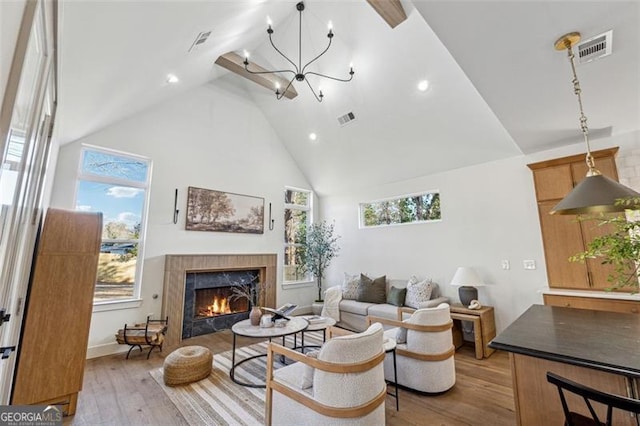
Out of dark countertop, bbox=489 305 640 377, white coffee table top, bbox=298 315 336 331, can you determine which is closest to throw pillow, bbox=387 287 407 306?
white coffee table top, bbox=298 315 336 331

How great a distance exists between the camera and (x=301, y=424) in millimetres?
1959

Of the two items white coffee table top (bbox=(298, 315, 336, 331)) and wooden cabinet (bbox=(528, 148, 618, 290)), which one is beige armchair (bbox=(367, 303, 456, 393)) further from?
wooden cabinet (bbox=(528, 148, 618, 290))

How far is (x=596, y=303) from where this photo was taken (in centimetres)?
297

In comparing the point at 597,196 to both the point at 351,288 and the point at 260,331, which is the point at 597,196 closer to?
the point at 260,331

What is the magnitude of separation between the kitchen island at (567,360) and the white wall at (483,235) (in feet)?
6.92

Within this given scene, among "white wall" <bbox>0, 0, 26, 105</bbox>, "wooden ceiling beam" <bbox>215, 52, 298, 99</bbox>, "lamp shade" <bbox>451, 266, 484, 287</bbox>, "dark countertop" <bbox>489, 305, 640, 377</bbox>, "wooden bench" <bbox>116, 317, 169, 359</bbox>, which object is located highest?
"wooden ceiling beam" <bbox>215, 52, 298, 99</bbox>

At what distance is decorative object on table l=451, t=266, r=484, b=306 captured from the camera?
401 cm

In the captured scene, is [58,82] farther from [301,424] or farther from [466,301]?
[466,301]

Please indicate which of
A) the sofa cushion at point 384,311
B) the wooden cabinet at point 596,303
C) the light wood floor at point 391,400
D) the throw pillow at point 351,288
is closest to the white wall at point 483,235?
the wooden cabinet at point 596,303

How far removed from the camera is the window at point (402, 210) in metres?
5.10

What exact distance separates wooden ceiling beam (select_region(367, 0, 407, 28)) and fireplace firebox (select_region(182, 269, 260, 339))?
465 centimetres

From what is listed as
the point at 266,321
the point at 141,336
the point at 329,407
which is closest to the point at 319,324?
the point at 266,321

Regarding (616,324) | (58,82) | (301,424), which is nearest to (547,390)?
(616,324)

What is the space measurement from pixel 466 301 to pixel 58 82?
5221 millimetres
